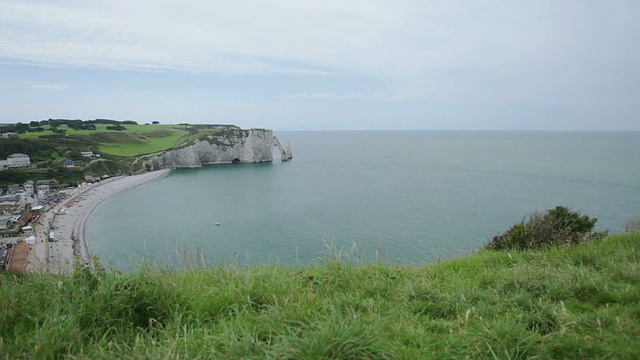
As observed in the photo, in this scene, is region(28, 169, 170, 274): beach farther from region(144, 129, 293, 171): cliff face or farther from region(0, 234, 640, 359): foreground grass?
region(144, 129, 293, 171): cliff face

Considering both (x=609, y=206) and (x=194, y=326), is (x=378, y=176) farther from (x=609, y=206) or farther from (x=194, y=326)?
(x=194, y=326)

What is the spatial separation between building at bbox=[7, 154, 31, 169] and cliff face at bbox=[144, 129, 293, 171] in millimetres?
21244

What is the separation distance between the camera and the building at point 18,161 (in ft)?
181

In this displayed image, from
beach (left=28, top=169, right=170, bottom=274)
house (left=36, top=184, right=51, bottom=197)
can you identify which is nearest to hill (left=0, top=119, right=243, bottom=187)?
house (left=36, top=184, right=51, bottom=197)

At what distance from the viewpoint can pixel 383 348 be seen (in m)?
2.33

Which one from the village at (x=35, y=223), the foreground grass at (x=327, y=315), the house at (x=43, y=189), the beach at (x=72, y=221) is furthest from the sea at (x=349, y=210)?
the house at (x=43, y=189)

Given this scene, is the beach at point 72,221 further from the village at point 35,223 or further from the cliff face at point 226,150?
the cliff face at point 226,150

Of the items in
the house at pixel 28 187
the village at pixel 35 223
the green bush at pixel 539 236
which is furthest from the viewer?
the house at pixel 28 187

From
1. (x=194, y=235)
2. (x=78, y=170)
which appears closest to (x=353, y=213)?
(x=194, y=235)

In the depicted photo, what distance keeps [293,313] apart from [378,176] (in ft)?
169

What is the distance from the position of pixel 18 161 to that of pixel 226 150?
35.4 meters

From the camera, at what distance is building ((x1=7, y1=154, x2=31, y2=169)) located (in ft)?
181

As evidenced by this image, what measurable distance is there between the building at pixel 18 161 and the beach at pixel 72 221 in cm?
1404

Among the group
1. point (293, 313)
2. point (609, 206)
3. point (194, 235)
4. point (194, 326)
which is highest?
point (293, 313)
